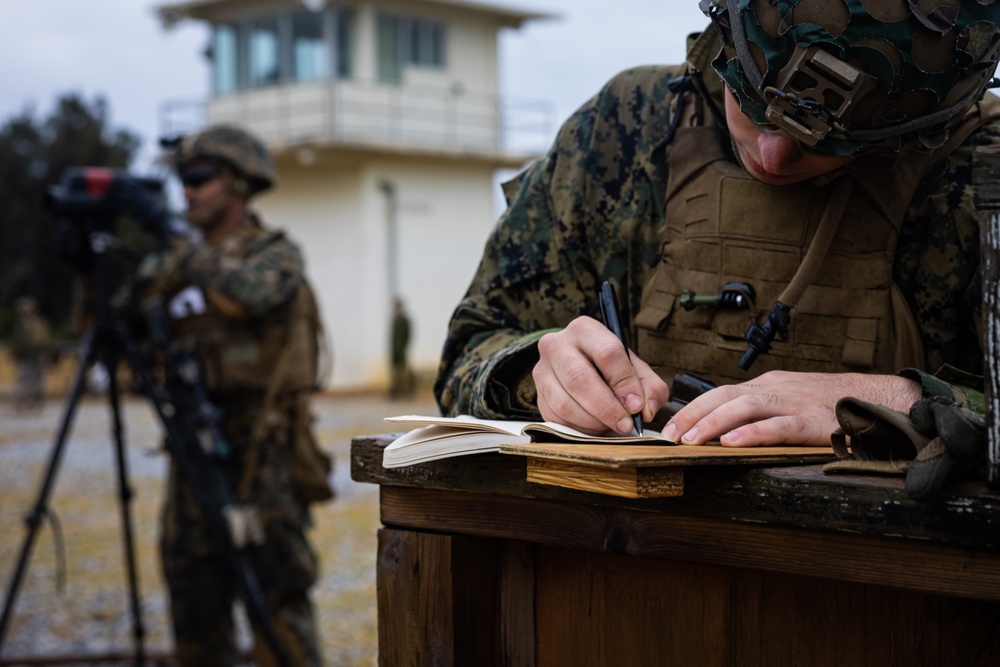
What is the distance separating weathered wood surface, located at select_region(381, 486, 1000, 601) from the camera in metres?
1.01

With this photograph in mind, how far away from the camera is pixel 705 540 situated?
1.17 metres

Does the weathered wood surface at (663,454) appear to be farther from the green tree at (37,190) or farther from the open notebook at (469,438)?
the green tree at (37,190)

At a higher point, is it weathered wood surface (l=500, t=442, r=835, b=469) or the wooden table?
weathered wood surface (l=500, t=442, r=835, b=469)

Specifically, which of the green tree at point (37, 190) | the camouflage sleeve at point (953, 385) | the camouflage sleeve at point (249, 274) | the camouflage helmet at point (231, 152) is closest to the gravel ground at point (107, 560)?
the camouflage sleeve at point (249, 274)

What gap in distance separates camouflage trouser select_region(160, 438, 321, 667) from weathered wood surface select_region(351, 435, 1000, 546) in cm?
321

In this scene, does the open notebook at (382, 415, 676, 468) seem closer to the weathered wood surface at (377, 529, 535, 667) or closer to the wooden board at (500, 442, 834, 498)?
the wooden board at (500, 442, 834, 498)

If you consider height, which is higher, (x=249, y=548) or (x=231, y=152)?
(x=231, y=152)

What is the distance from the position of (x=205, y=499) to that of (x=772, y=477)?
334 centimetres

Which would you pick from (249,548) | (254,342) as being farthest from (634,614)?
(254,342)

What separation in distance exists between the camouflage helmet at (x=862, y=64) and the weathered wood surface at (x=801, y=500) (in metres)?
0.53

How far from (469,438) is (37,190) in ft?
91.5

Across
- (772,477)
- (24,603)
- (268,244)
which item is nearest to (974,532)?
(772,477)

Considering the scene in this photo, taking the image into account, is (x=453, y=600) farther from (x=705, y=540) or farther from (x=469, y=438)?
(x=705, y=540)

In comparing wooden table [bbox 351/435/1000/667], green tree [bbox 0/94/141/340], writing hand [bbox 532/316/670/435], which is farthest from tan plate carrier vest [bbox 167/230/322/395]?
green tree [bbox 0/94/141/340]
